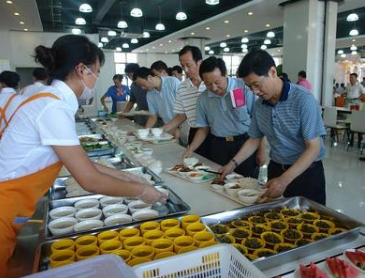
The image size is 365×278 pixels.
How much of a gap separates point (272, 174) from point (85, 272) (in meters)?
1.55

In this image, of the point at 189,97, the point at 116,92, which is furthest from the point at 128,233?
the point at 116,92

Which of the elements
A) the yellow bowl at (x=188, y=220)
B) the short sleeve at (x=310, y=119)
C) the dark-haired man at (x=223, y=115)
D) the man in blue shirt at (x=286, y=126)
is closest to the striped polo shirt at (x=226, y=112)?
the dark-haired man at (x=223, y=115)

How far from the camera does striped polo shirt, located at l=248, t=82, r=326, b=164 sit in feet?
5.31

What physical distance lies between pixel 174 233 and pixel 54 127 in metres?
0.56

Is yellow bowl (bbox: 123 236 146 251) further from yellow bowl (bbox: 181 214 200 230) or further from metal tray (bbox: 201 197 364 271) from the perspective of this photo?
metal tray (bbox: 201 197 364 271)

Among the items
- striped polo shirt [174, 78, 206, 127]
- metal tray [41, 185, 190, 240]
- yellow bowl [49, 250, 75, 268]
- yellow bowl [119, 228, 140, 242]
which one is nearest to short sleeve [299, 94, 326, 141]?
metal tray [41, 185, 190, 240]

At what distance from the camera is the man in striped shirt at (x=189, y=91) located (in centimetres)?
269

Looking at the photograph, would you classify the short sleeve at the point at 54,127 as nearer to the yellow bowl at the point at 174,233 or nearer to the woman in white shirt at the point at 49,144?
the woman in white shirt at the point at 49,144

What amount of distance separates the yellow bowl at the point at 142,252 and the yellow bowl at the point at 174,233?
11 centimetres

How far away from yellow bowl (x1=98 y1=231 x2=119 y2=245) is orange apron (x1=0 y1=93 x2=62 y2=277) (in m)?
0.30

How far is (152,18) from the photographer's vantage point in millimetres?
11008

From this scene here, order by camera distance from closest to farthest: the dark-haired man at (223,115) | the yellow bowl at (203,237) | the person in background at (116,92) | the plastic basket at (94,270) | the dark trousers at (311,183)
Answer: the plastic basket at (94,270) < the yellow bowl at (203,237) < the dark trousers at (311,183) < the dark-haired man at (223,115) < the person in background at (116,92)

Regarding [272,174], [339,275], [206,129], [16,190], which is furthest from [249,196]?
[206,129]

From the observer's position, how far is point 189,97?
116 inches
